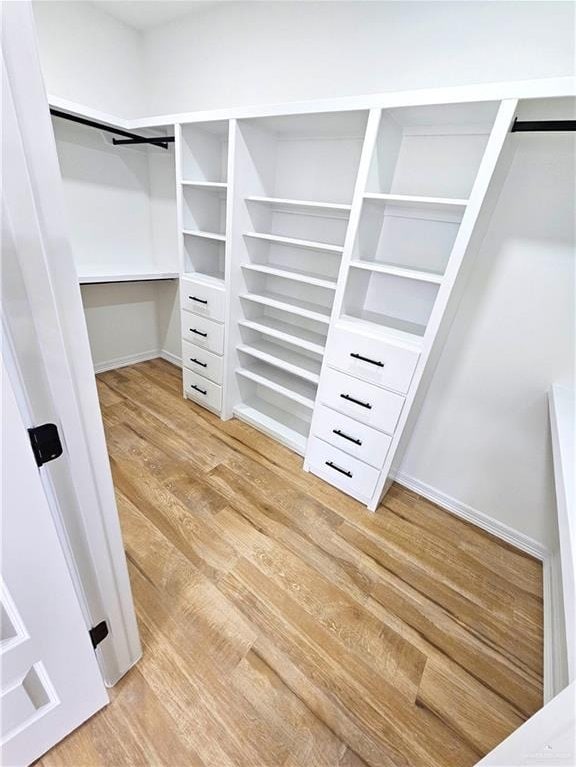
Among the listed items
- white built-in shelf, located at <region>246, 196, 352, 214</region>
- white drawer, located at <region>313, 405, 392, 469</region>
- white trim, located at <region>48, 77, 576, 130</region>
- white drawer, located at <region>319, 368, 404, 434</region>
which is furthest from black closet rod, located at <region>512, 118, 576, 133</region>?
white drawer, located at <region>313, 405, 392, 469</region>

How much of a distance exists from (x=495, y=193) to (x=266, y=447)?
194 centimetres

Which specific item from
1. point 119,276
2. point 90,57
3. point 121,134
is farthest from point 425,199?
point 90,57

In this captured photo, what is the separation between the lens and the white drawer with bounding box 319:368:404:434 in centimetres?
167

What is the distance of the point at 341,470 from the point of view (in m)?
1.97

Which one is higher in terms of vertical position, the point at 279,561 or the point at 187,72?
the point at 187,72

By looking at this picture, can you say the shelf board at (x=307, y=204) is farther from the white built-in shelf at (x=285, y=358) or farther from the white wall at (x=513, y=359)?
the white built-in shelf at (x=285, y=358)

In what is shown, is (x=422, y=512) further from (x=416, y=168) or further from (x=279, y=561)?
(x=416, y=168)

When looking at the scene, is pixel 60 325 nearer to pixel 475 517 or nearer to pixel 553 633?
pixel 553 633

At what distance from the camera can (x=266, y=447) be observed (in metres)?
2.33

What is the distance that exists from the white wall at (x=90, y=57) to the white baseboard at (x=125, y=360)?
197 cm

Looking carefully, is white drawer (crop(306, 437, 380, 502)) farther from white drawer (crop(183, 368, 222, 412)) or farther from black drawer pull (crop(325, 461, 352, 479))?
white drawer (crop(183, 368, 222, 412))

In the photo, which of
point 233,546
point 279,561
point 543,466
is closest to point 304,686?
point 279,561

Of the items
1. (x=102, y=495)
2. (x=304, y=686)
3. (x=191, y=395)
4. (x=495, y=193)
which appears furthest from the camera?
(x=191, y=395)

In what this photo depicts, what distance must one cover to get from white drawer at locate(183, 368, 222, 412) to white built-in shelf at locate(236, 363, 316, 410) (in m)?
0.26
